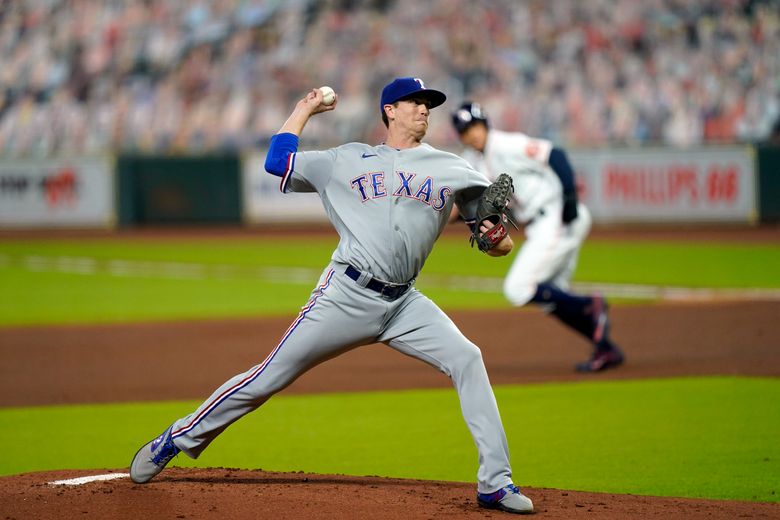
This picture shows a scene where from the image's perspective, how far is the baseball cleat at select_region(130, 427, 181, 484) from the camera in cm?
526

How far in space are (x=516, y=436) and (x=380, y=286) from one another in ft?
7.55

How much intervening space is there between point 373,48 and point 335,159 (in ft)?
66.0

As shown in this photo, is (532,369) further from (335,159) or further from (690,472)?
(335,159)

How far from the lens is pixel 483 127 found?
9031 mm

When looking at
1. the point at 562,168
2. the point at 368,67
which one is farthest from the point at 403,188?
the point at 368,67

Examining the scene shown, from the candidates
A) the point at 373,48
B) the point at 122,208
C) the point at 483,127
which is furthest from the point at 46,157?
the point at 483,127

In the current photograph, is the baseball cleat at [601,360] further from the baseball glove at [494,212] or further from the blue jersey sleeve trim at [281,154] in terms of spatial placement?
the blue jersey sleeve trim at [281,154]

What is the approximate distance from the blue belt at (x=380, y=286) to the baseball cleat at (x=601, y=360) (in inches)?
170

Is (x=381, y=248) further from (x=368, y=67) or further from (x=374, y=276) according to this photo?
(x=368, y=67)

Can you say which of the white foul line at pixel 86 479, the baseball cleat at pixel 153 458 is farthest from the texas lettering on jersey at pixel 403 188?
the white foul line at pixel 86 479

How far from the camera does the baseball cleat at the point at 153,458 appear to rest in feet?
17.3

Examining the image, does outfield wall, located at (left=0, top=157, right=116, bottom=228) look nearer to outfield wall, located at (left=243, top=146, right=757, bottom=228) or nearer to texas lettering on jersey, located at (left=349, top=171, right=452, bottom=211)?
outfield wall, located at (left=243, top=146, right=757, bottom=228)

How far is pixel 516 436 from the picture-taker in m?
7.02

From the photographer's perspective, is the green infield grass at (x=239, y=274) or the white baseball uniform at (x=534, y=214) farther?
the green infield grass at (x=239, y=274)
